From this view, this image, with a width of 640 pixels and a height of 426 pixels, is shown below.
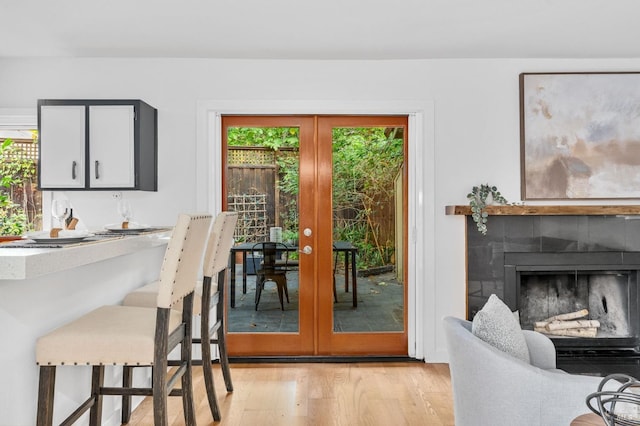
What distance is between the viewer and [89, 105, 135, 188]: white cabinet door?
137 inches

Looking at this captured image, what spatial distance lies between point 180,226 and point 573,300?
11.4ft

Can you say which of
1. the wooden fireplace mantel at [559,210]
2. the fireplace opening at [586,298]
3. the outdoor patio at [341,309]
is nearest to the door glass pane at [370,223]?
the outdoor patio at [341,309]

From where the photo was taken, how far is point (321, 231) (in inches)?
158

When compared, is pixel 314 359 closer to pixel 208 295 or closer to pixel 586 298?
pixel 208 295

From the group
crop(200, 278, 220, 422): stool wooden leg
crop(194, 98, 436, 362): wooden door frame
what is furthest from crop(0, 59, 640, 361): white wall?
crop(200, 278, 220, 422): stool wooden leg

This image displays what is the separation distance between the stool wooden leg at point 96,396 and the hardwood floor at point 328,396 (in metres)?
0.47

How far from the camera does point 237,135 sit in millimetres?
3990

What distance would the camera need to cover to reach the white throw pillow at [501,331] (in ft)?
6.70

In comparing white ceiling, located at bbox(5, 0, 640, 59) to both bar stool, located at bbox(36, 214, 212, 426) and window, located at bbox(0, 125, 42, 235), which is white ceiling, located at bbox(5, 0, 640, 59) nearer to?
window, located at bbox(0, 125, 42, 235)

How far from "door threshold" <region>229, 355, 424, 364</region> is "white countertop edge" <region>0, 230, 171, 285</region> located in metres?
1.81

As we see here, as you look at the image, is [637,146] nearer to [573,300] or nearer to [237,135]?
[573,300]

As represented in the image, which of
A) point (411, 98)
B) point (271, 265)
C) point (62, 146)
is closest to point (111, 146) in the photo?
point (62, 146)

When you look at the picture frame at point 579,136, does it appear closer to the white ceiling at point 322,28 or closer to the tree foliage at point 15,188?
the white ceiling at point 322,28

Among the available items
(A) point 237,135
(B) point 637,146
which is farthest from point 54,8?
(B) point 637,146
